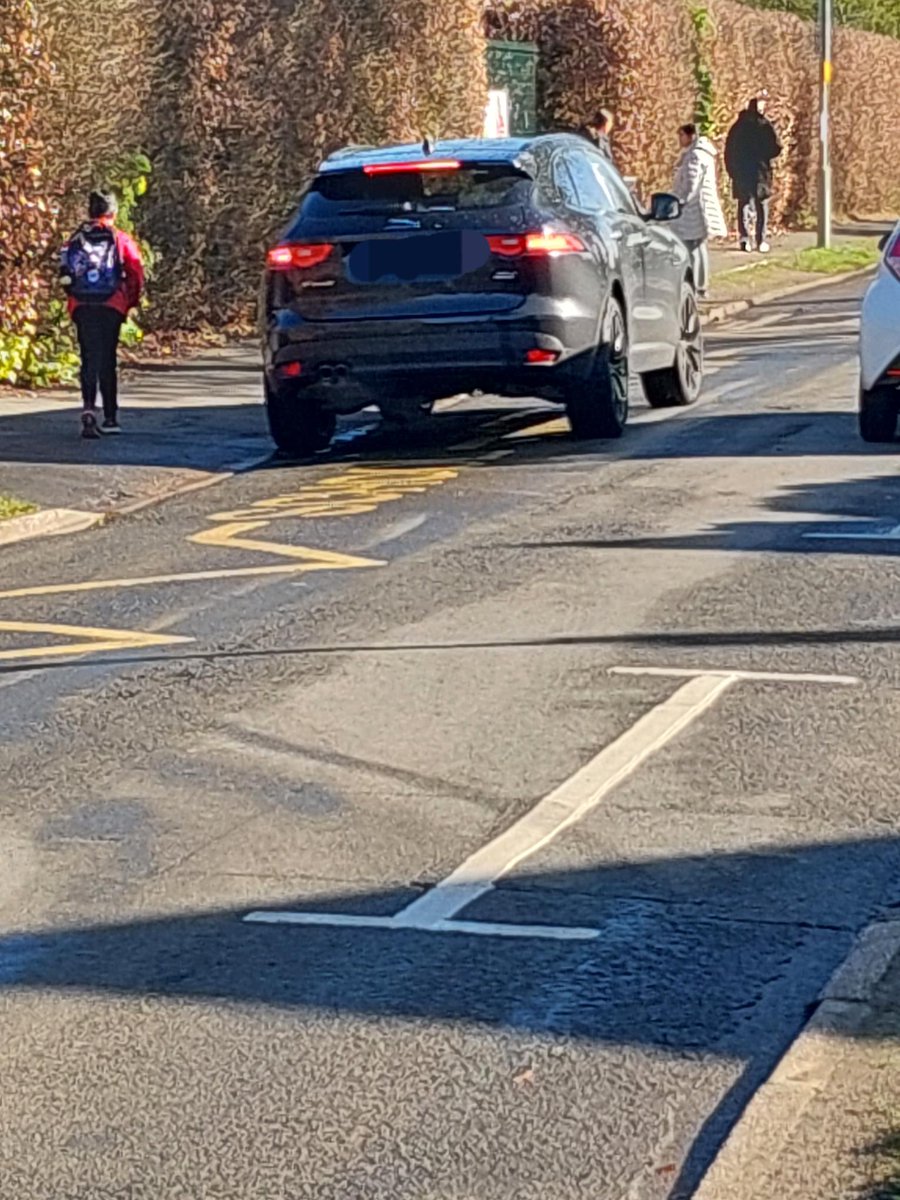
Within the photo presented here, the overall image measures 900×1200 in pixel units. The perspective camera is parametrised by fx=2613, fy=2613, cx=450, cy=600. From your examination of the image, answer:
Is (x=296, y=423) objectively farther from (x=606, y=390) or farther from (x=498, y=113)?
(x=498, y=113)


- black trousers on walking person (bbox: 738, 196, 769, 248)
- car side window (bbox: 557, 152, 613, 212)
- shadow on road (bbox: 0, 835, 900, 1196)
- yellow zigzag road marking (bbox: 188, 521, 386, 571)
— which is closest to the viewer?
shadow on road (bbox: 0, 835, 900, 1196)

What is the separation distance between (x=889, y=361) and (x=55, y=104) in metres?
8.15

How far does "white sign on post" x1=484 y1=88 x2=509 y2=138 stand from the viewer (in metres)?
26.5

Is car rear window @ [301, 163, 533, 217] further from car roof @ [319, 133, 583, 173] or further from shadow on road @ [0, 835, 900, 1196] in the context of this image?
shadow on road @ [0, 835, 900, 1196]

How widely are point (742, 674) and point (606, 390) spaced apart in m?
6.29

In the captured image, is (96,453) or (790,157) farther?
(790,157)

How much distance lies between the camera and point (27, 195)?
19250 millimetres

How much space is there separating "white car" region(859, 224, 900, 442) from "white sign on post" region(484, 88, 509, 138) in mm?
11620

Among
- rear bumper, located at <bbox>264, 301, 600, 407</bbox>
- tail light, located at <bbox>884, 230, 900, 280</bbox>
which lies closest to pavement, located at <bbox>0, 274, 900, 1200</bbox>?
rear bumper, located at <bbox>264, 301, 600, 407</bbox>

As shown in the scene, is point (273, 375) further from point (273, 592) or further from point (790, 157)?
point (790, 157)

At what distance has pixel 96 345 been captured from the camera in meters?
15.9

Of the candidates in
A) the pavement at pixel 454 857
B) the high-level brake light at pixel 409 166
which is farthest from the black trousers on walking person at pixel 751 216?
the pavement at pixel 454 857

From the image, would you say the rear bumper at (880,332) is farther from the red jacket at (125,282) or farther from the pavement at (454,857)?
the red jacket at (125,282)

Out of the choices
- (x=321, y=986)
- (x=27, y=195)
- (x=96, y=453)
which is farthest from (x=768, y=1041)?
(x=27, y=195)
